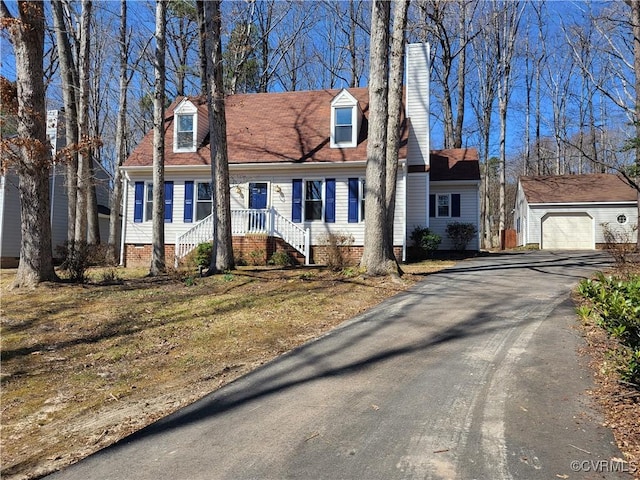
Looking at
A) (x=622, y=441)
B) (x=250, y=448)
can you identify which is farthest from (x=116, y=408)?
(x=622, y=441)

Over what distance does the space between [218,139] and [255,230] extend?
5.07 meters

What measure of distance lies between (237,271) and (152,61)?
20.4 ft

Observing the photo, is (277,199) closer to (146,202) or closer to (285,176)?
(285,176)

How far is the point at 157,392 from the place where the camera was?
16.0ft

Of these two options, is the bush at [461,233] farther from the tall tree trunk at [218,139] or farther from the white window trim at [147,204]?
the white window trim at [147,204]

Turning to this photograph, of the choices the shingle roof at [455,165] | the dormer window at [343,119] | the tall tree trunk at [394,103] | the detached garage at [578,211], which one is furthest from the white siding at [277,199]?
the detached garage at [578,211]

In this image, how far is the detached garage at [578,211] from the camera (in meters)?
25.2

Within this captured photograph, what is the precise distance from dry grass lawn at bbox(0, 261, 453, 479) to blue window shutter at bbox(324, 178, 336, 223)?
566 centimetres

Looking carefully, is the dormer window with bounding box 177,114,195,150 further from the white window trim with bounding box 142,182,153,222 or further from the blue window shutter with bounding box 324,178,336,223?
the blue window shutter with bounding box 324,178,336,223

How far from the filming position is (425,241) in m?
17.2

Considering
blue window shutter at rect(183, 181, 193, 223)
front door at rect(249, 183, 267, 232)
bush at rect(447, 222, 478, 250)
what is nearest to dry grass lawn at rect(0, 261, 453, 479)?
front door at rect(249, 183, 267, 232)

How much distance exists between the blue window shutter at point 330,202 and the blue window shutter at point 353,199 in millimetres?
596

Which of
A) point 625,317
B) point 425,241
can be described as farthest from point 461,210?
point 625,317

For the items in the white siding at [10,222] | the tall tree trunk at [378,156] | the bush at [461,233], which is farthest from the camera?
the white siding at [10,222]
